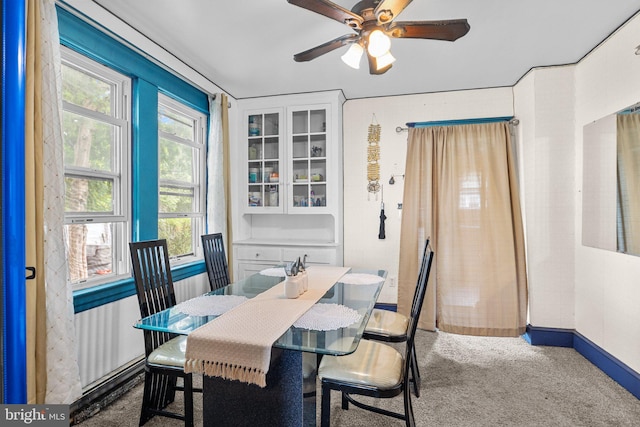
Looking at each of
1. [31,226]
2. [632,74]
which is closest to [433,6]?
[632,74]

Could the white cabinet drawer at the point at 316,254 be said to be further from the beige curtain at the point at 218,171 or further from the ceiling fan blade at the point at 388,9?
the ceiling fan blade at the point at 388,9

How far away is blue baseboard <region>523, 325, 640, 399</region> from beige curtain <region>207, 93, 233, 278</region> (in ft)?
9.82

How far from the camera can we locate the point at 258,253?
3.56 m

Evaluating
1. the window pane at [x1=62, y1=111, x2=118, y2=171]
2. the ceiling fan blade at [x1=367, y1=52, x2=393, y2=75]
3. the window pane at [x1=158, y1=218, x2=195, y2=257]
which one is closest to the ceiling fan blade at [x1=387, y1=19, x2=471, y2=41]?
the ceiling fan blade at [x1=367, y1=52, x2=393, y2=75]

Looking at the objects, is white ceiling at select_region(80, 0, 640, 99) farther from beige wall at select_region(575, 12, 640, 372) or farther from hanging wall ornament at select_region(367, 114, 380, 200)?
hanging wall ornament at select_region(367, 114, 380, 200)

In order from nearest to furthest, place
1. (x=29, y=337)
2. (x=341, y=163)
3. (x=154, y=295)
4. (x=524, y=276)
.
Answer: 1. (x=29, y=337)
2. (x=154, y=295)
3. (x=524, y=276)
4. (x=341, y=163)

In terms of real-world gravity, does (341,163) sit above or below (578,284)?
above

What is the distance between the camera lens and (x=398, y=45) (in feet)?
8.23

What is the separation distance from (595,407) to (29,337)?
10.4 ft

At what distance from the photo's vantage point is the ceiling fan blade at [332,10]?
1.50 m

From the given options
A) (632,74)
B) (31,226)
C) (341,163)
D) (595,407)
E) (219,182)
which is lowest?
(595,407)

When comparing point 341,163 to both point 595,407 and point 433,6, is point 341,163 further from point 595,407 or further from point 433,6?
point 595,407

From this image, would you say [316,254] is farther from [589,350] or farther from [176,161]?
[589,350]

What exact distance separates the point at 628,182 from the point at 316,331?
2.25 meters
